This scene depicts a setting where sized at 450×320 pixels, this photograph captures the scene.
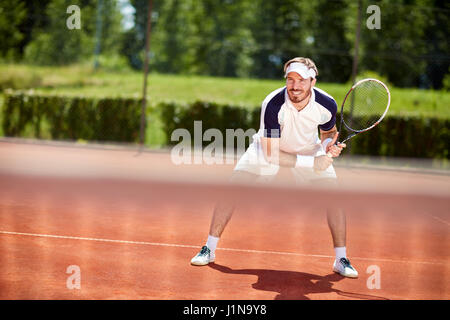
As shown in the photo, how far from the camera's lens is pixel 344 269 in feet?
13.3

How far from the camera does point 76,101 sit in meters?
12.1

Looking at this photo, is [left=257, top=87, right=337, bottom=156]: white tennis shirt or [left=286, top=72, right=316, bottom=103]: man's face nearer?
[left=286, top=72, right=316, bottom=103]: man's face

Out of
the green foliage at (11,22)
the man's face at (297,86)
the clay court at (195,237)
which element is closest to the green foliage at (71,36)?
the green foliage at (11,22)

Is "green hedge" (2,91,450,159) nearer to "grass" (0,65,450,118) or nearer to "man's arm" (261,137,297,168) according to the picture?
"grass" (0,65,450,118)

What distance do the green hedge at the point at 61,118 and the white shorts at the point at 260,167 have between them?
25.8 feet

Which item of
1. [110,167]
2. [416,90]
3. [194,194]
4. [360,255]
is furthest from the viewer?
[416,90]

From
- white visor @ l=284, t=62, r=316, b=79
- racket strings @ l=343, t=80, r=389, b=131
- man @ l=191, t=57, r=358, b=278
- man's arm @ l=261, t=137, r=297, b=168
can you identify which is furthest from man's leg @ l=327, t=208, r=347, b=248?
racket strings @ l=343, t=80, r=389, b=131

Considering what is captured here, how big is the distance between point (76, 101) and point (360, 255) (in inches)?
339

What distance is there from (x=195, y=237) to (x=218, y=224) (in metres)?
0.79

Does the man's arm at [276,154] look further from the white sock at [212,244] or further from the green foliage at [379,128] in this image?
the green foliage at [379,128]

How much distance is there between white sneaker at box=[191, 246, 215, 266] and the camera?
4.07 m

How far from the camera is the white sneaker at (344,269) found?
4.01 meters
